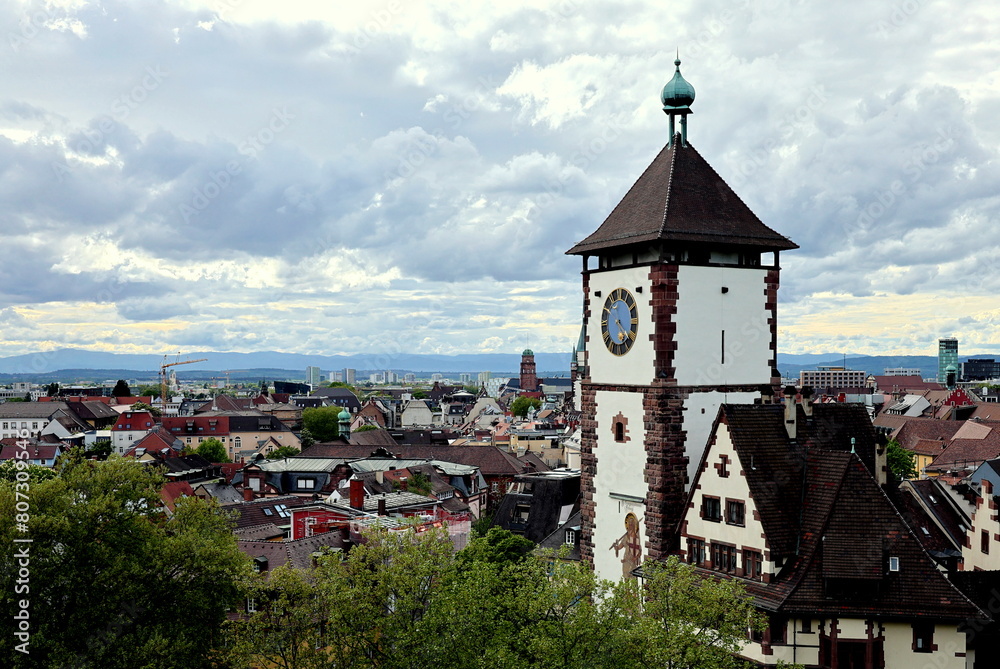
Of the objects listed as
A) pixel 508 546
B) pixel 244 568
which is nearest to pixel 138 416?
pixel 508 546

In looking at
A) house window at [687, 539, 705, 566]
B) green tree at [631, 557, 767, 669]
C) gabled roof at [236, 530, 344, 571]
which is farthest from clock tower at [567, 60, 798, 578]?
gabled roof at [236, 530, 344, 571]

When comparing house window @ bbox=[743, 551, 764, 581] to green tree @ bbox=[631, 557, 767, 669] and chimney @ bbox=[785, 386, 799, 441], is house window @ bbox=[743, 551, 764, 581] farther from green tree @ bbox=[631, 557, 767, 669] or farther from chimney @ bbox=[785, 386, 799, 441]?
chimney @ bbox=[785, 386, 799, 441]

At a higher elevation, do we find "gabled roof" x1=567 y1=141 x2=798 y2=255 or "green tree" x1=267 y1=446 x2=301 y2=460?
"gabled roof" x1=567 y1=141 x2=798 y2=255

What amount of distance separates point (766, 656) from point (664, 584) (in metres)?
5.26

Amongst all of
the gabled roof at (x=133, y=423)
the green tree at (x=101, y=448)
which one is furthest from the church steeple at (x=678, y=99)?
the gabled roof at (x=133, y=423)

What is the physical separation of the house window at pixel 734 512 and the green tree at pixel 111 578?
1684cm

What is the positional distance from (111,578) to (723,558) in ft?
66.3

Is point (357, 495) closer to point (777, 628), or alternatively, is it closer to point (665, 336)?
point (665, 336)

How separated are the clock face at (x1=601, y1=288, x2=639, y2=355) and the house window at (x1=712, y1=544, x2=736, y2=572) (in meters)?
8.43

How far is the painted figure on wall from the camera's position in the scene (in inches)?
1467

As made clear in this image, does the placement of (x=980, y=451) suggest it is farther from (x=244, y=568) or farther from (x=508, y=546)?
(x=244, y=568)

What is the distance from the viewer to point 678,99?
39125 mm

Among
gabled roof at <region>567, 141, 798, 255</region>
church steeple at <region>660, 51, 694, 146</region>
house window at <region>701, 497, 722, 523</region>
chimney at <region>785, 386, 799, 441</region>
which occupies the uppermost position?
church steeple at <region>660, 51, 694, 146</region>

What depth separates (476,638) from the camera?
2706 centimetres
